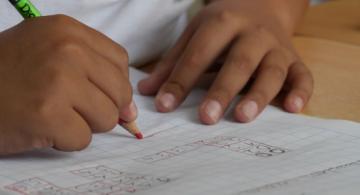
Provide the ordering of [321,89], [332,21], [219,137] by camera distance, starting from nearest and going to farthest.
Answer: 1. [219,137]
2. [321,89]
3. [332,21]

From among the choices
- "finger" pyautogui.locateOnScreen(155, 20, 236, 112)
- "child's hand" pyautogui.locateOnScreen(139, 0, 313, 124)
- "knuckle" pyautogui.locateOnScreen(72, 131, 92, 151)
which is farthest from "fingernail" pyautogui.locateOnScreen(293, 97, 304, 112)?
"knuckle" pyautogui.locateOnScreen(72, 131, 92, 151)

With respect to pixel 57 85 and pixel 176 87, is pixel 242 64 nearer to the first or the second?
pixel 176 87

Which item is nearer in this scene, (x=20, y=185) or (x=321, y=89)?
(x=20, y=185)

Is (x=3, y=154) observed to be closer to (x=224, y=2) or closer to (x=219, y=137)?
(x=219, y=137)

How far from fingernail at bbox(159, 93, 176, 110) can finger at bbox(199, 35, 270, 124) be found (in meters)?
0.03

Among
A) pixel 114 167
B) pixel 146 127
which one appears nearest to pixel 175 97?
pixel 146 127

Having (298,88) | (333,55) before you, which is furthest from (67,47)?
(333,55)

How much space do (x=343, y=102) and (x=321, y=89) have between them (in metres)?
0.04

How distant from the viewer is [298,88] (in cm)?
65

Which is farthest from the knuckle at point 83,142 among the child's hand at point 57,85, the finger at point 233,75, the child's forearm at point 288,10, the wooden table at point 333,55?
the child's forearm at point 288,10

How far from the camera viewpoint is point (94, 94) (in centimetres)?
51

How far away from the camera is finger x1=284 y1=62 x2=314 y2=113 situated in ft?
2.02

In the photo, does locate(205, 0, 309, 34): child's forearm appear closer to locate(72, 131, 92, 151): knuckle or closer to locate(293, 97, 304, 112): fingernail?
locate(293, 97, 304, 112): fingernail

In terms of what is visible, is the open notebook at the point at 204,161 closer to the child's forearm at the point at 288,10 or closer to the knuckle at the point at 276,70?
the knuckle at the point at 276,70
